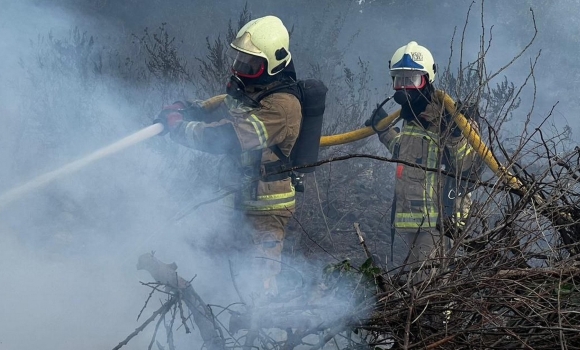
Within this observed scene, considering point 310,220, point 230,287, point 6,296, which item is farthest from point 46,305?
point 310,220

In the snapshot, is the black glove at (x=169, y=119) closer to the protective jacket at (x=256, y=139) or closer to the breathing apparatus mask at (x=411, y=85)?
the protective jacket at (x=256, y=139)

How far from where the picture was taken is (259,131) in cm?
385

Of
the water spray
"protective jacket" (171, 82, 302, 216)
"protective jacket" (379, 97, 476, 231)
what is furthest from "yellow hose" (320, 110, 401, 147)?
the water spray

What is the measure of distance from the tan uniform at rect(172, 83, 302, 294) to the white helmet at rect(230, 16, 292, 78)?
0.57ft

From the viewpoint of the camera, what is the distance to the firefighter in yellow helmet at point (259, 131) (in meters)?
3.86

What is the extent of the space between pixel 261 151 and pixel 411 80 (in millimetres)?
1283

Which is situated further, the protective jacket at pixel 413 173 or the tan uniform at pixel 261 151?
the protective jacket at pixel 413 173

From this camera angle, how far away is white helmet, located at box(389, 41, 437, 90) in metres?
4.66

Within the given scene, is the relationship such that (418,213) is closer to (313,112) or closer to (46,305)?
(313,112)

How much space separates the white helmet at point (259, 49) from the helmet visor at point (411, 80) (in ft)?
3.33

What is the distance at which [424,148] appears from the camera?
4.61 metres

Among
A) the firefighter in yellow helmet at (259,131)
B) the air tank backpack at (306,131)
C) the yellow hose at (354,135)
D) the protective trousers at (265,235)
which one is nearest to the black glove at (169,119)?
the firefighter in yellow helmet at (259,131)

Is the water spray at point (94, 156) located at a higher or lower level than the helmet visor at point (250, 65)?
lower

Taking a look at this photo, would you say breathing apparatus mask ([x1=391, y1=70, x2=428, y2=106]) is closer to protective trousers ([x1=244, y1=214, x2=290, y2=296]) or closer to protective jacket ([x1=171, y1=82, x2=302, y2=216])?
protective jacket ([x1=171, y1=82, x2=302, y2=216])
